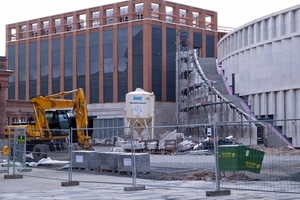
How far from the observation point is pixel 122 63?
6322 centimetres

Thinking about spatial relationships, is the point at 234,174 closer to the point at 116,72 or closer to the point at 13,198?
the point at 13,198

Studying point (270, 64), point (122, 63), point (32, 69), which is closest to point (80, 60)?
point (122, 63)

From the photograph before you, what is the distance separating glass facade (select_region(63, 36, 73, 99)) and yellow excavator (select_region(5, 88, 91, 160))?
3247 cm

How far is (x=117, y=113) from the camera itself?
63.5 metres

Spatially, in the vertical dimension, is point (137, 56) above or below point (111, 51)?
below

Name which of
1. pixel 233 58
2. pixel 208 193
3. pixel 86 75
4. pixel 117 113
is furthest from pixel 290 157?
pixel 86 75

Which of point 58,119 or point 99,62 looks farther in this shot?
point 99,62

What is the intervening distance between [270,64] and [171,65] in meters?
22.3

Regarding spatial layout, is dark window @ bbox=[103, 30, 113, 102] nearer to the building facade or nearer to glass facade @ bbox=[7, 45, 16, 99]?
the building facade

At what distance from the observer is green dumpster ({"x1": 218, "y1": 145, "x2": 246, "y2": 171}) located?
15.0m

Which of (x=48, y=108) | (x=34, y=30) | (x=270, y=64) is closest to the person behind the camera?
(x=48, y=108)

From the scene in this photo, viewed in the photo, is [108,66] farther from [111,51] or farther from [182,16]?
[182,16]

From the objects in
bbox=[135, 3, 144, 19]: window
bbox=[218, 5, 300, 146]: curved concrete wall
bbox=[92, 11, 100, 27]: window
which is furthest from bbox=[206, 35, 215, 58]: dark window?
bbox=[218, 5, 300, 146]: curved concrete wall

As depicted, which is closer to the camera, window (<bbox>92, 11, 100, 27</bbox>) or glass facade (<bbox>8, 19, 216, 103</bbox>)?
glass facade (<bbox>8, 19, 216, 103</bbox>)
